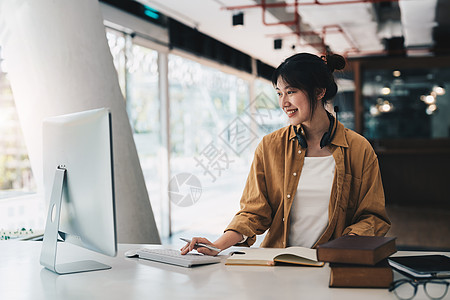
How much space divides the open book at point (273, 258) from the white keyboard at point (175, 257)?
73 mm

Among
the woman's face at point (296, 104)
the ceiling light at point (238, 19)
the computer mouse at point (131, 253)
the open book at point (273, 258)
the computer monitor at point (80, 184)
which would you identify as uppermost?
the ceiling light at point (238, 19)

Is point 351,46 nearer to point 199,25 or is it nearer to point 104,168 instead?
point 199,25

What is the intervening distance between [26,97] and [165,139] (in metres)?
3.68

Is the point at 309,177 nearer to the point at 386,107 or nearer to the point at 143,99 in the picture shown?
the point at 143,99

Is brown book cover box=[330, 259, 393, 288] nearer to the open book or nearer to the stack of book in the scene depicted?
the stack of book

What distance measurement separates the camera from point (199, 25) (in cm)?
672

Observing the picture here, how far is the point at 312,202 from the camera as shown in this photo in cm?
203

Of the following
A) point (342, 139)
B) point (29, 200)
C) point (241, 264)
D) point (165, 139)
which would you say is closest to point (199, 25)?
point (165, 139)

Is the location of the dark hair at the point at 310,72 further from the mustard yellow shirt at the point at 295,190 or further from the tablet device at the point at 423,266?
the tablet device at the point at 423,266

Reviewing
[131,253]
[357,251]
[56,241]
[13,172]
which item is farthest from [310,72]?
[13,172]

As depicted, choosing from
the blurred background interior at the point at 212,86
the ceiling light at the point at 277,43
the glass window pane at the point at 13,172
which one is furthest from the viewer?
the ceiling light at the point at 277,43

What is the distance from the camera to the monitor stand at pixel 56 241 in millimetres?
1660

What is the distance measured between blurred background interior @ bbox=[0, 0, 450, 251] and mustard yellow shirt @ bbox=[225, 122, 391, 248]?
8.35 feet

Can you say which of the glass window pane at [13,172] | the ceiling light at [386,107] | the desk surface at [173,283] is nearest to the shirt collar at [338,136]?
the desk surface at [173,283]
